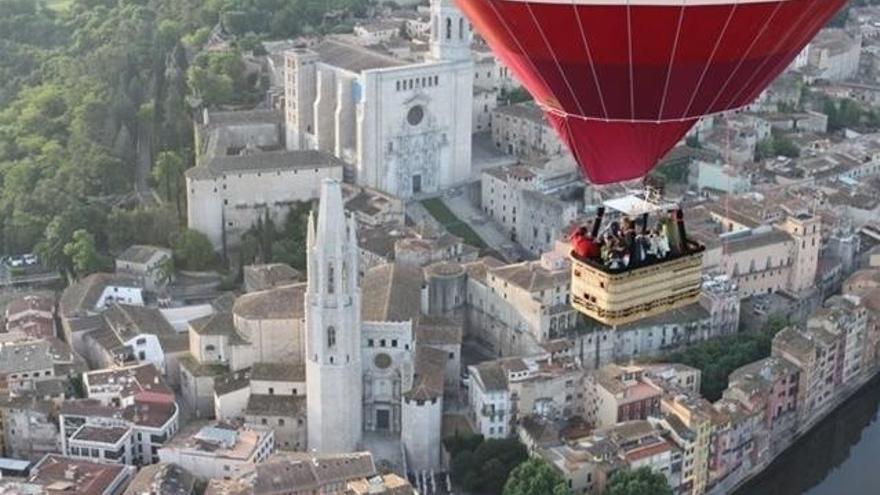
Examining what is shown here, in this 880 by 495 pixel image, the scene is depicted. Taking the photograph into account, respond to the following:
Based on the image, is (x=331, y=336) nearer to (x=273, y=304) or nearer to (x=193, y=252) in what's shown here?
(x=273, y=304)

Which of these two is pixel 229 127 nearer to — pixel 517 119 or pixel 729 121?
pixel 517 119

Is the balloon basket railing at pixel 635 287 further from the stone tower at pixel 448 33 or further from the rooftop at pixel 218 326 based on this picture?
the stone tower at pixel 448 33

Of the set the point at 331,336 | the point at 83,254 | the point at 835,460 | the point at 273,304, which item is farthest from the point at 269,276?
the point at 835,460

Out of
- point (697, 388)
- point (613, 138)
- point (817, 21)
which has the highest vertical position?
point (817, 21)

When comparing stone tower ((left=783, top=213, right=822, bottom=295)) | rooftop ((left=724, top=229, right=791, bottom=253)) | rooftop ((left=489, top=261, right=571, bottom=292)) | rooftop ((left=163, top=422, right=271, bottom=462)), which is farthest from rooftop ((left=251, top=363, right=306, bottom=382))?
stone tower ((left=783, top=213, right=822, bottom=295))

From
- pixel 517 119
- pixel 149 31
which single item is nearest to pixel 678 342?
pixel 517 119

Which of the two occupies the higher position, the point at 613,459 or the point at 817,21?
the point at 817,21
